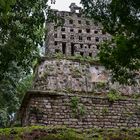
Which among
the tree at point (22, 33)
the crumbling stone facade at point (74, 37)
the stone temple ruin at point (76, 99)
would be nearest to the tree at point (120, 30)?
the tree at point (22, 33)

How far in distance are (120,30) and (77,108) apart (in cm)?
570

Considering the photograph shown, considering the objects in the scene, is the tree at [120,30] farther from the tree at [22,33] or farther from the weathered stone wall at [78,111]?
the weathered stone wall at [78,111]

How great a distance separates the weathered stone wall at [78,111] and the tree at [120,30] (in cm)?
441

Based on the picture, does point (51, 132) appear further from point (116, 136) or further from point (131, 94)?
point (131, 94)

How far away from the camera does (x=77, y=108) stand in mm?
15062

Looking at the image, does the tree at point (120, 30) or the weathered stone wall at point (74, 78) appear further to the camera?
the weathered stone wall at point (74, 78)

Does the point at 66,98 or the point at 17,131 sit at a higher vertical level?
the point at 66,98

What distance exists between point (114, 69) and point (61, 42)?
29.2 m

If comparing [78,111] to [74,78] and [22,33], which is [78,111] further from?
[22,33]

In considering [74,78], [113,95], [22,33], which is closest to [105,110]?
[113,95]

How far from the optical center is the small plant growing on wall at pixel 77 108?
49.0 ft

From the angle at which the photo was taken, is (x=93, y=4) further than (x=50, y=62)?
No

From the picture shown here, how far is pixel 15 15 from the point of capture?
35.4 ft

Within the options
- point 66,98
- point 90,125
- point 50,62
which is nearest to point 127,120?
point 90,125
